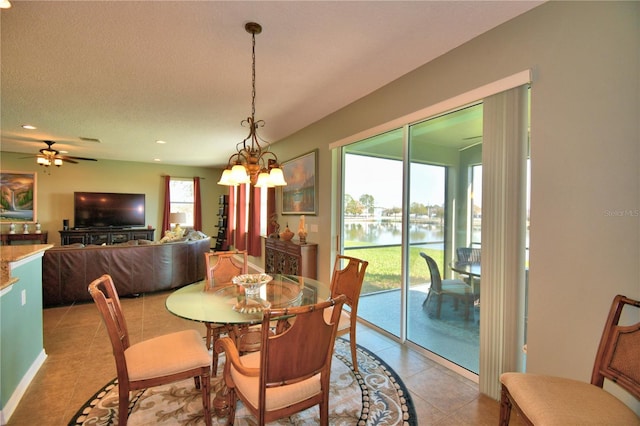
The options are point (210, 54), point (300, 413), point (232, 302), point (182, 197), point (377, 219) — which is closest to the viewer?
point (300, 413)

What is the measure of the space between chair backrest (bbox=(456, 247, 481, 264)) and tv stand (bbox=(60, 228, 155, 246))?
25.7 ft

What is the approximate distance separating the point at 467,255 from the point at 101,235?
8320 millimetres

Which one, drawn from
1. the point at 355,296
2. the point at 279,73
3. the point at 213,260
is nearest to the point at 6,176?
the point at 213,260

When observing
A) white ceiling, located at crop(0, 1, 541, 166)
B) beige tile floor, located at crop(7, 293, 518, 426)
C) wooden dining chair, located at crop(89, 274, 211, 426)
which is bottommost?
beige tile floor, located at crop(7, 293, 518, 426)

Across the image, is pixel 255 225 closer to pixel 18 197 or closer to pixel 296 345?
pixel 296 345

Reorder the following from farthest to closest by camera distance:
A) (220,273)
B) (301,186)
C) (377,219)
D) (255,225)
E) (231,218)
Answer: (231,218) → (255,225) → (301,186) → (377,219) → (220,273)

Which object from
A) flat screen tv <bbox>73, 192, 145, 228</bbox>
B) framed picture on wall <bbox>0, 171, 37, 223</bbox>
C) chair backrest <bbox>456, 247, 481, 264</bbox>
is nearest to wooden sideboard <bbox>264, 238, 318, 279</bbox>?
chair backrest <bbox>456, 247, 481, 264</bbox>

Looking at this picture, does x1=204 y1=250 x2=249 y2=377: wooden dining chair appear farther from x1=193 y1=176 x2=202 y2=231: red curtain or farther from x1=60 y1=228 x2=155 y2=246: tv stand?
x1=193 y1=176 x2=202 y2=231: red curtain

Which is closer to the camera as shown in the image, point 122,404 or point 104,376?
point 122,404

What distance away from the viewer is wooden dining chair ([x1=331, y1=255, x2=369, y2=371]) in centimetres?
231

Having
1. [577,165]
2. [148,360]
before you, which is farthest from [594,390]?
[148,360]

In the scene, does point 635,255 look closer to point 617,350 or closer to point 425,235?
point 617,350

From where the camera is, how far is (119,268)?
13.9 ft

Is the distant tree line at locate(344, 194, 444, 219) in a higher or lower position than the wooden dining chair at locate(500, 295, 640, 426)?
higher
